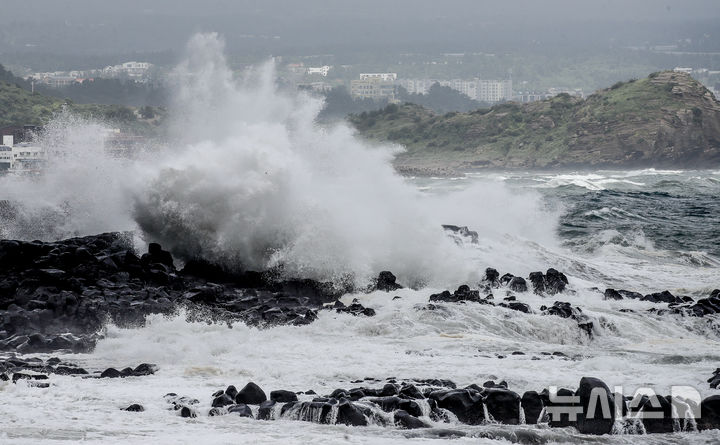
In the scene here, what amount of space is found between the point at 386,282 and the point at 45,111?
90680mm

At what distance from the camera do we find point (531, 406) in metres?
10.6

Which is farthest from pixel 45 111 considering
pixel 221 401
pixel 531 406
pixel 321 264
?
pixel 531 406

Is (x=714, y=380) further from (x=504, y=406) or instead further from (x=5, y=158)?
(x=5, y=158)

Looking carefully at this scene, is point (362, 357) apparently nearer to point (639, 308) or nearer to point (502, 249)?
point (639, 308)

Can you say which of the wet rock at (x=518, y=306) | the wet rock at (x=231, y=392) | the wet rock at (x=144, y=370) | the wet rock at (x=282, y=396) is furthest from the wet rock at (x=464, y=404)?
the wet rock at (x=518, y=306)

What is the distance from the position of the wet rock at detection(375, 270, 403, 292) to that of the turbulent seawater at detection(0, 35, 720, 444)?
0.50 m

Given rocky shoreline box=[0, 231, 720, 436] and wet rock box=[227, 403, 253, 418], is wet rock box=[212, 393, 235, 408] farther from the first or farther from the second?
wet rock box=[227, 403, 253, 418]

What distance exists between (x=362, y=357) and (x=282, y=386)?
1.87 meters

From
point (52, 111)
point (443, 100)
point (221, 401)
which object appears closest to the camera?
point (221, 401)

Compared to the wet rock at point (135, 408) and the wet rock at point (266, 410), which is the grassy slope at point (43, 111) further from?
the wet rock at point (266, 410)

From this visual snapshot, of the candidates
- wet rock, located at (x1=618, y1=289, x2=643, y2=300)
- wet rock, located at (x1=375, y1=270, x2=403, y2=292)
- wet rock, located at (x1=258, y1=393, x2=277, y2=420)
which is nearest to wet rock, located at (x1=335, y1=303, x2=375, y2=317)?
wet rock, located at (x1=375, y1=270, x2=403, y2=292)

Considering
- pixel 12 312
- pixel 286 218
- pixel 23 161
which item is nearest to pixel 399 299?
pixel 286 218

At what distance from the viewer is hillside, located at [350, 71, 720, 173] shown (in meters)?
92.1

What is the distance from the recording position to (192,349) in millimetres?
13781
